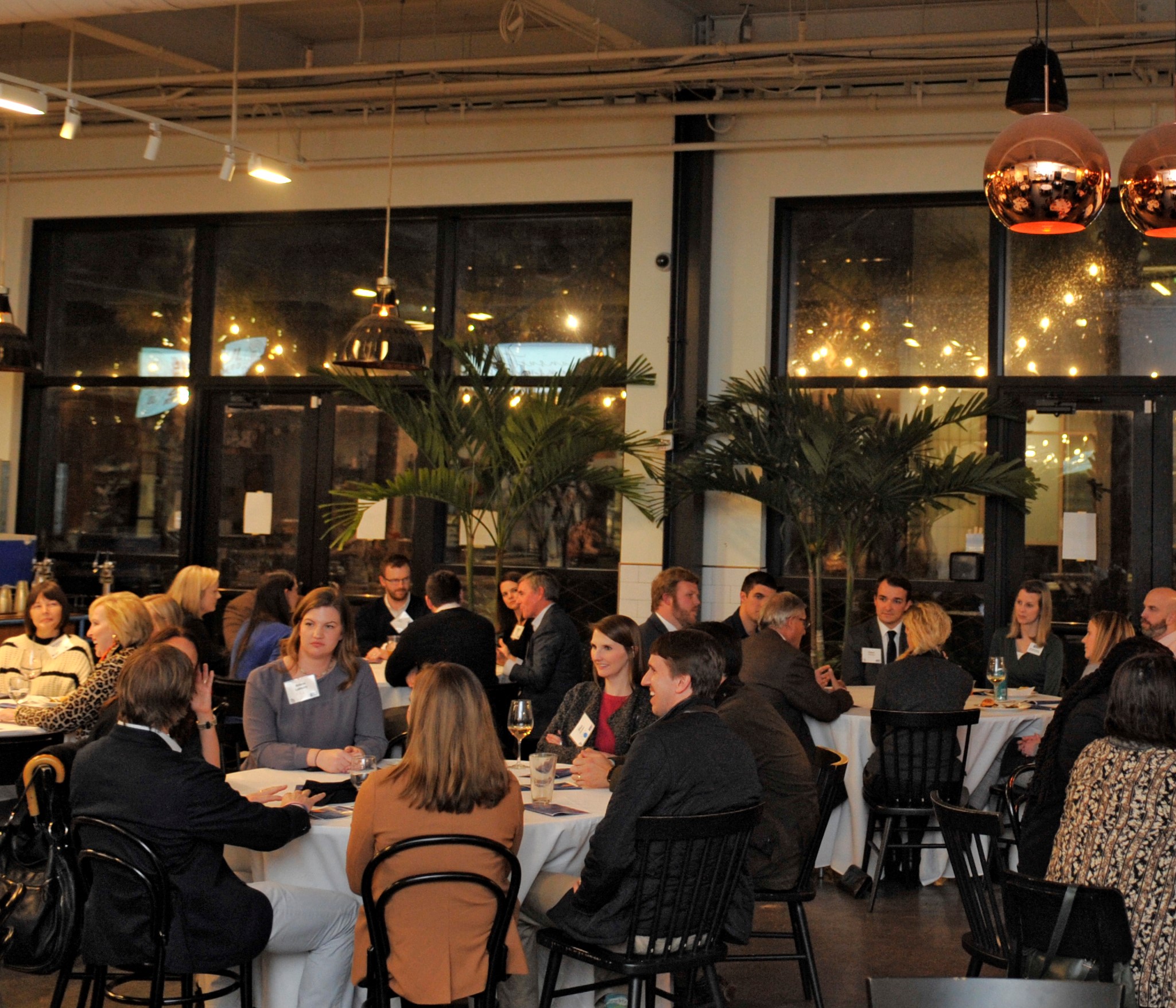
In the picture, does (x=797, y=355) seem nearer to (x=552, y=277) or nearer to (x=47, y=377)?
(x=552, y=277)

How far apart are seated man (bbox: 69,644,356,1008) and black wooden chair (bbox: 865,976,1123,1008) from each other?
76.0 inches

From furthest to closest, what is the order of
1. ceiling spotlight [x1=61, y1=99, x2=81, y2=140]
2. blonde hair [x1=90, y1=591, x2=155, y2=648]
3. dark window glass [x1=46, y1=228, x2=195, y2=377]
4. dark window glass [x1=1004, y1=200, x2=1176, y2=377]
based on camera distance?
1. dark window glass [x1=46, y1=228, x2=195, y2=377]
2. dark window glass [x1=1004, y1=200, x2=1176, y2=377]
3. ceiling spotlight [x1=61, y1=99, x2=81, y2=140]
4. blonde hair [x1=90, y1=591, x2=155, y2=648]

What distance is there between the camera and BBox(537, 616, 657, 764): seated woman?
15.9 feet

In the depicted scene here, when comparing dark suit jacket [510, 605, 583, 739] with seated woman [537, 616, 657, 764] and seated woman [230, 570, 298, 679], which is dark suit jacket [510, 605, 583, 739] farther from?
seated woman [537, 616, 657, 764]

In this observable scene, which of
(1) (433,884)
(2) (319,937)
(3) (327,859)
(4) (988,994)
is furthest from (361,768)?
(4) (988,994)

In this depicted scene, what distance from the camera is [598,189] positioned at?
31.0 ft

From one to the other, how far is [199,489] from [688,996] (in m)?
7.38

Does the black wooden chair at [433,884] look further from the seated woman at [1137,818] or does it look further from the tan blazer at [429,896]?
the seated woman at [1137,818]

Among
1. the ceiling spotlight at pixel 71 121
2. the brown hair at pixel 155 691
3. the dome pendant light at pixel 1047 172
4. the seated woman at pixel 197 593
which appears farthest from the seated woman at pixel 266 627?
the dome pendant light at pixel 1047 172

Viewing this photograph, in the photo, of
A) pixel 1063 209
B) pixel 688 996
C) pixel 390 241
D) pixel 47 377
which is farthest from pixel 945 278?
pixel 47 377

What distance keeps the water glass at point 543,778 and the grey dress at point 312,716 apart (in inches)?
38.0

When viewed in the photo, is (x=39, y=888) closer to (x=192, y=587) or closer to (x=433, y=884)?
(x=433, y=884)

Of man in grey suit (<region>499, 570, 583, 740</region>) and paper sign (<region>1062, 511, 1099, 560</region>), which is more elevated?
paper sign (<region>1062, 511, 1099, 560</region>)

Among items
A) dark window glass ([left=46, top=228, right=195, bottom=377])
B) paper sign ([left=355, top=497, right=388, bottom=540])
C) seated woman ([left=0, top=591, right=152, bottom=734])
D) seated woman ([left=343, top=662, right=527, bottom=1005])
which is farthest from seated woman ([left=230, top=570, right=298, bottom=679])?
dark window glass ([left=46, top=228, right=195, bottom=377])
